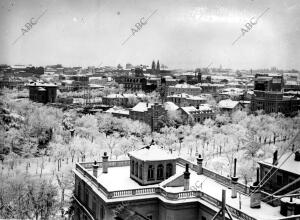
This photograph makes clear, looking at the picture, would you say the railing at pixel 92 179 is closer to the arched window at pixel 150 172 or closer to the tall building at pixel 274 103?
the arched window at pixel 150 172

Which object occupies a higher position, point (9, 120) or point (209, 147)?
point (9, 120)

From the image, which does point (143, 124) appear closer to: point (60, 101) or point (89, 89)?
point (60, 101)

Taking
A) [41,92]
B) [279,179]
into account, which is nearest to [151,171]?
[279,179]

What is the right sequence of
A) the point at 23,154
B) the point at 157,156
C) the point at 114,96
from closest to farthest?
the point at 157,156
the point at 23,154
the point at 114,96

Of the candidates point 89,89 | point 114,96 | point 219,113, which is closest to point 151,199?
point 219,113

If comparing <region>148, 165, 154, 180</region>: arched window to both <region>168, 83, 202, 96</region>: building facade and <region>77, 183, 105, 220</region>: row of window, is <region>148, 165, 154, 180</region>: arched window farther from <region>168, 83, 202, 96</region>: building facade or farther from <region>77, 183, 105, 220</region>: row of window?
<region>168, 83, 202, 96</region>: building facade

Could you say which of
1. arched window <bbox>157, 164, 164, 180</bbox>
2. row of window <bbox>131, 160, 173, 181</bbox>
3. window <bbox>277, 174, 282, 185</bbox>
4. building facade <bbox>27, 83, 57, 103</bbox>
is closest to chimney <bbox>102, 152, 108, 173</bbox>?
row of window <bbox>131, 160, 173, 181</bbox>

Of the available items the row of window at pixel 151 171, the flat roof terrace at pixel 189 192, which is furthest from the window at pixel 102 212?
the row of window at pixel 151 171
